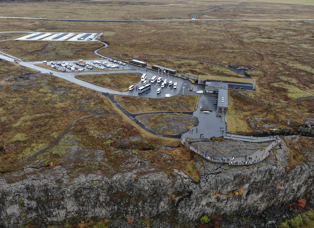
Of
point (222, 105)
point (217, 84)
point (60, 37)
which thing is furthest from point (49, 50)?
point (222, 105)

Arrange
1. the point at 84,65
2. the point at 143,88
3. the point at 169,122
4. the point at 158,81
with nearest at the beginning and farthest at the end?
the point at 169,122
the point at 143,88
the point at 158,81
the point at 84,65

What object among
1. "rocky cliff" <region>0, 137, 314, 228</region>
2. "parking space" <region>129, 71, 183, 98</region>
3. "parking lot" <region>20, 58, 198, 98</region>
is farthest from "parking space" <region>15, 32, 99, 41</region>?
"rocky cliff" <region>0, 137, 314, 228</region>

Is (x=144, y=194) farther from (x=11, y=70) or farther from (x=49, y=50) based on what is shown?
(x=49, y=50)

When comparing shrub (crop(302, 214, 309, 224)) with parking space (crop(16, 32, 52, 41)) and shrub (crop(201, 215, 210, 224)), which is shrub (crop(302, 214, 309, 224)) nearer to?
shrub (crop(201, 215, 210, 224))

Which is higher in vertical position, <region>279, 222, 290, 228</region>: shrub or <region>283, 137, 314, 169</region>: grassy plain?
<region>283, 137, 314, 169</region>: grassy plain

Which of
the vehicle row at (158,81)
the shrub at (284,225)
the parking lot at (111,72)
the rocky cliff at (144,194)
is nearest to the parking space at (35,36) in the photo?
the parking lot at (111,72)

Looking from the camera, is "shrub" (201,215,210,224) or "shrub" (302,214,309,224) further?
"shrub" (302,214,309,224)
